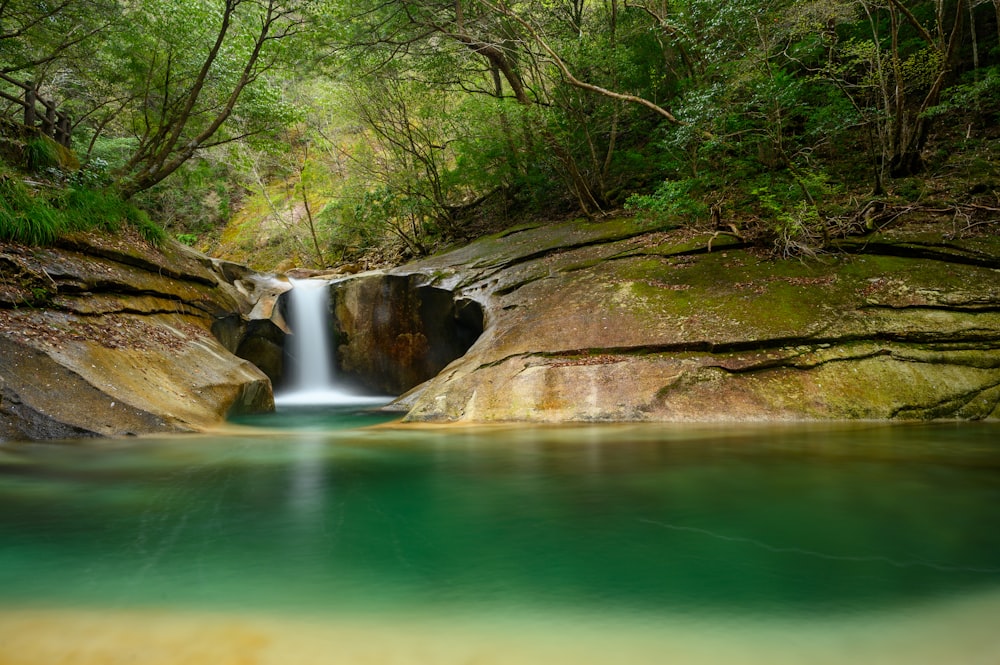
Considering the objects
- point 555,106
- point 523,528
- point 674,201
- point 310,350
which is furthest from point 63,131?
point 523,528

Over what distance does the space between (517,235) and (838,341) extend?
8478 millimetres

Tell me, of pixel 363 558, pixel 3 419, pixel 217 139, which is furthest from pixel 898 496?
pixel 217 139

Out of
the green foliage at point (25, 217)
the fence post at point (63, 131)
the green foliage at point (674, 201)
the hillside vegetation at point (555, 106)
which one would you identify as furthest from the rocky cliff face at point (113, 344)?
the green foliage at point (674, 201)

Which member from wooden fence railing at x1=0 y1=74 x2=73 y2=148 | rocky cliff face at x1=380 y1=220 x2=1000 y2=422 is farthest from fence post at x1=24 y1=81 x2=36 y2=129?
rocky cliff face at x1=380 y1=220 x2=1000 y2=422

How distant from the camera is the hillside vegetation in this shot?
368 inches

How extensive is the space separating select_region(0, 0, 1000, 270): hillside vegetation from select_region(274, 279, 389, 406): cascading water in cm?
405

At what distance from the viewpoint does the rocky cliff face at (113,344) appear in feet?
21.5

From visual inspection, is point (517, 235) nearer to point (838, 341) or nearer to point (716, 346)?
point (716, 346)

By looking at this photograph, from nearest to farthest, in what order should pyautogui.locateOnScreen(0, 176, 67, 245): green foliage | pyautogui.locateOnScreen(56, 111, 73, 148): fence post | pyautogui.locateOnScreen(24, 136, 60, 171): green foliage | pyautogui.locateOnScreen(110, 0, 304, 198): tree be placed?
pyautogui.locateOnScreen(0, 176, 67, 245): green foliage → pyautogui.locateOnScreen(24, 136, 60, 171): green foliage → pyautogui.locateOnScreen(110, 0, 304, 198): tree → pyautogui.locateOnScreen(56, 111, 73, 148): fence post

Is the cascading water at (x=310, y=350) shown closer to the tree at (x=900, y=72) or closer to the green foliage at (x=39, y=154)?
the green foliage at (x=39, y=154)

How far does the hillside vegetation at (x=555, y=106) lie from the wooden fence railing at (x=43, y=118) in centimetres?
5

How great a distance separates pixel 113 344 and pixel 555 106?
10.6 m

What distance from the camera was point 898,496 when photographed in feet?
12.2

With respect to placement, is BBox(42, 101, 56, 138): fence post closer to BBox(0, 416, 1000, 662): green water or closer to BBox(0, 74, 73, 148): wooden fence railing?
BBox(0, 74, 73, 148): wooden fence railing
